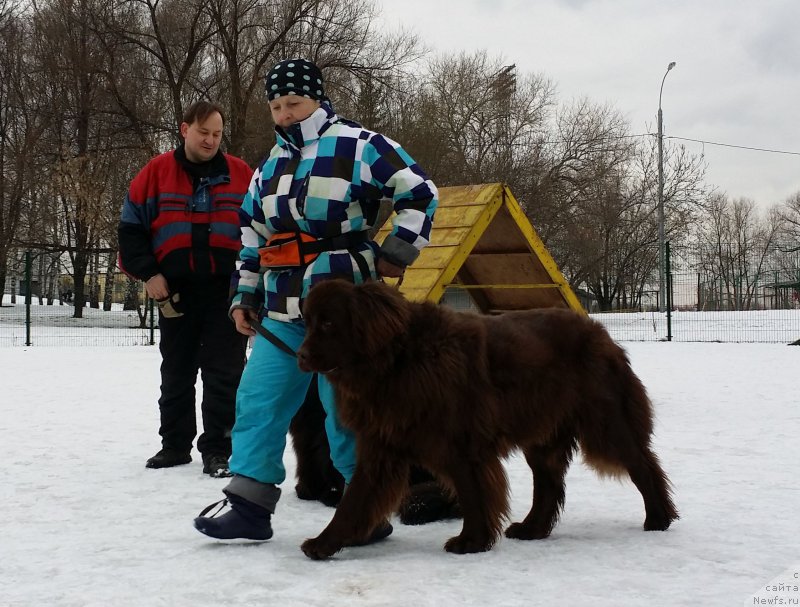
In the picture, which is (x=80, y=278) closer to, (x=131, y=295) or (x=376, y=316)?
(x=131, y=295)

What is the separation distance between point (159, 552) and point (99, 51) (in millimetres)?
21179

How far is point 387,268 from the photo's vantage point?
3250 millimetres

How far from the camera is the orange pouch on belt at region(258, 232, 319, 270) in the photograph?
3289mm

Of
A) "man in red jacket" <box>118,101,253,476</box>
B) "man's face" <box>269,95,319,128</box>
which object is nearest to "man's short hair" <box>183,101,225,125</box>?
"man in red jacket" <box>118,101,253,476</box>

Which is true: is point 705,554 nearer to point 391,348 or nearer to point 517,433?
point 517,433

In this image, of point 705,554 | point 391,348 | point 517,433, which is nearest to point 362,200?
point 391,348

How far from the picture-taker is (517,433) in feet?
10.3

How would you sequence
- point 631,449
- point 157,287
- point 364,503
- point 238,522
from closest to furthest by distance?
point 364,503
point 238,522
point 631,449
point 157,287

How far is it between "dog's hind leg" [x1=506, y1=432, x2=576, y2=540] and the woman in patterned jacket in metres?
0.61

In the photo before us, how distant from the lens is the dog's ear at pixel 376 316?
9.32 ft

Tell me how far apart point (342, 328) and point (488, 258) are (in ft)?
15.4

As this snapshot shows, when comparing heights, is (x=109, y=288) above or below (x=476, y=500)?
above

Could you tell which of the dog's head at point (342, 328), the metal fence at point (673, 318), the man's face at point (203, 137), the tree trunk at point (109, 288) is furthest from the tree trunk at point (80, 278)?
the dog's head at point (342, 328)

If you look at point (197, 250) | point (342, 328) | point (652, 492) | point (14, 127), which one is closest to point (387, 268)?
point (342, 328)
